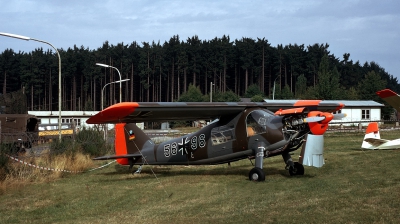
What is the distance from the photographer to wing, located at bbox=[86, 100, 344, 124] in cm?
1127

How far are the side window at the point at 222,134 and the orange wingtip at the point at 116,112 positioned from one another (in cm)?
352

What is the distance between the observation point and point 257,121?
13.2m

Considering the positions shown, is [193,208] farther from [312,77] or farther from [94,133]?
[312,77]

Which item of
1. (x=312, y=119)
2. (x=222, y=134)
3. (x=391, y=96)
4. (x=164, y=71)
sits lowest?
(x=222, y=134)

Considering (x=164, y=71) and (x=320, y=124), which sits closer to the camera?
(x=320, y=124)

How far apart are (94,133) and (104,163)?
2.72m

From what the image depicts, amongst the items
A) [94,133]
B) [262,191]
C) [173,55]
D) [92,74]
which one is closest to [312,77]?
[173,55]

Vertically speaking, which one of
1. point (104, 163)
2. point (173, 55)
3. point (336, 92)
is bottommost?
point (104, 163)

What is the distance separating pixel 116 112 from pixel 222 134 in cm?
Answer: 397

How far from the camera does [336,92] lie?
64688 mm

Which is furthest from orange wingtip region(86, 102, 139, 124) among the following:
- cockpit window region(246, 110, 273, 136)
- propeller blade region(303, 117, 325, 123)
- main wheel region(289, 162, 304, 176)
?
main wheel region(289, 162, 304, 176)

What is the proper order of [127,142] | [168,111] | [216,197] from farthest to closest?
1. [127,142]
2. [168,111]
3. [216,197]

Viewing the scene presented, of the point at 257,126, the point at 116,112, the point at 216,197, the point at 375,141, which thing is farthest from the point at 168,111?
the point at 375,141

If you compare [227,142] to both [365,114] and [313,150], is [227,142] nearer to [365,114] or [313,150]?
[313,150]
